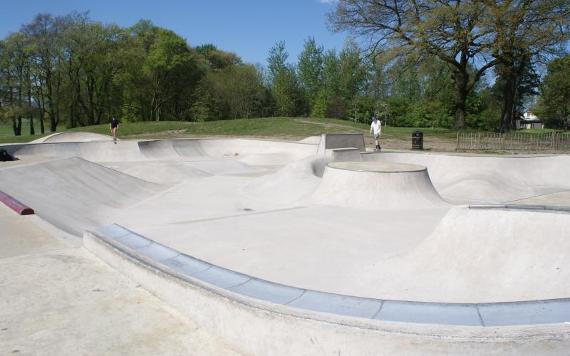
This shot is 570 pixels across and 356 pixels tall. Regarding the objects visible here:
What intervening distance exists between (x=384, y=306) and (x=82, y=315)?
2.62 metres

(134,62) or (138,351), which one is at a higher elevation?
(134,62)

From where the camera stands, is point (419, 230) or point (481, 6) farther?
point (481, 6)

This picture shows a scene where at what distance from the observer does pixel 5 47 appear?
40969 mm

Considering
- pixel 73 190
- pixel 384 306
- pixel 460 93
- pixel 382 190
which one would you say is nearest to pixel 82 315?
pixel 384 306

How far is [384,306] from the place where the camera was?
3.27 metres

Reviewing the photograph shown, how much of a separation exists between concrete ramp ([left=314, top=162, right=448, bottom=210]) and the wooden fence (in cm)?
1213

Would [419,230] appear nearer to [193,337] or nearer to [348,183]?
[348,183]

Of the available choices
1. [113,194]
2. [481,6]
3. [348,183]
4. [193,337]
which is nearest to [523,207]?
[193,337]

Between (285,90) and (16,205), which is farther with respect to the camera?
(285,90)

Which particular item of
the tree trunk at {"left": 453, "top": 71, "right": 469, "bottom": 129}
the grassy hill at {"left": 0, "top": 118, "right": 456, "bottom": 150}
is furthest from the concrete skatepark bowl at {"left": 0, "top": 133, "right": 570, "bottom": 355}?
the grassy hill at {"left": 0, "top": 118, "right": 456, "bottom": 150}

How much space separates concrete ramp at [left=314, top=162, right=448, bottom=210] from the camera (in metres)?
10.4

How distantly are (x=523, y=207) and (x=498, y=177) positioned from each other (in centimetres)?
1092

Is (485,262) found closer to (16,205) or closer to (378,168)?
(378,168)

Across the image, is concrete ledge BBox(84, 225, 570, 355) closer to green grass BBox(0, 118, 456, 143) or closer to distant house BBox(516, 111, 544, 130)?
green grass BBox(0, 118, 456, 143)
